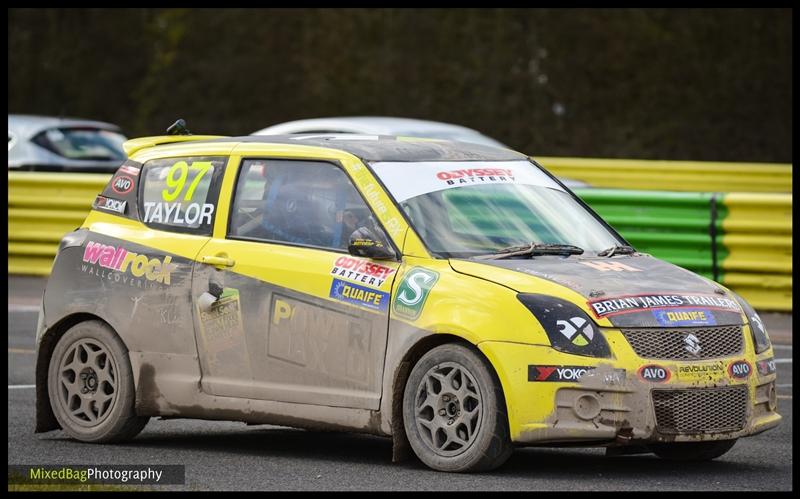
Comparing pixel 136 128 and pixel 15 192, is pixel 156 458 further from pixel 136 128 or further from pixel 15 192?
pixel 136 128

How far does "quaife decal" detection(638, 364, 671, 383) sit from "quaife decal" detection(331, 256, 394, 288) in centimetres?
132

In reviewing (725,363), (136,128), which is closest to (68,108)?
(136,128)

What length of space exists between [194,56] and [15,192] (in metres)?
13.2

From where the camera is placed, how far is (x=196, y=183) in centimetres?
909

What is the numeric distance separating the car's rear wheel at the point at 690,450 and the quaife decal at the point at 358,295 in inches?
59.3

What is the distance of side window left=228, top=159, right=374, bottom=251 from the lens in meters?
8.51

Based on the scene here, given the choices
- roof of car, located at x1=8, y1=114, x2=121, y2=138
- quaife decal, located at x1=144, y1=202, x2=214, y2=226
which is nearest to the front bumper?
quaife decal, located at x1=144, y1=202, x2=214, y2=226

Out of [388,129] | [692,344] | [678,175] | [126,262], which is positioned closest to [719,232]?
[388,129]

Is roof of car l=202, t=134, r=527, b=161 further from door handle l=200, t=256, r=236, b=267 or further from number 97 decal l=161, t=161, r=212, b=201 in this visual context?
door handle l=200, t=256, r=236, b=267

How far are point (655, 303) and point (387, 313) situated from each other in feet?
4.08

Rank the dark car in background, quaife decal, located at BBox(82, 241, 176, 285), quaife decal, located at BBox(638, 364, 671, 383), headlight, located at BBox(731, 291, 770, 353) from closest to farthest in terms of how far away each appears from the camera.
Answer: quaife decal, located at BBox(638, 364, 671, 383) < headlight, located at BBox(731, 291, 770, 353) < quaife decal, located at BBox(82, 241, 176, 285) < the dark car in background

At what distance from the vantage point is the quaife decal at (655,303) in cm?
767

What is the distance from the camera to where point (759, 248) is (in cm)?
1514
